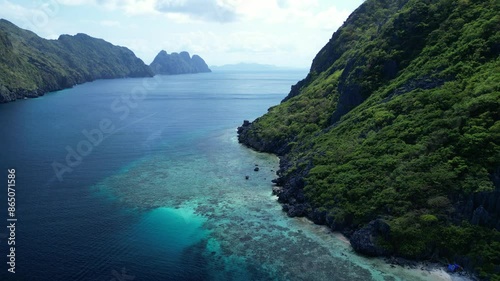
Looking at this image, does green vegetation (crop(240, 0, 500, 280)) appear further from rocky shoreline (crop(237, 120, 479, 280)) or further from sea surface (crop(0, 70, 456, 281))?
sea surface (crop(0, 70, 456, 281))

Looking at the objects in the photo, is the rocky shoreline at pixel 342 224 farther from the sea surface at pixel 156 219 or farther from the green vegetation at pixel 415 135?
the sea surface at pixel 156 219

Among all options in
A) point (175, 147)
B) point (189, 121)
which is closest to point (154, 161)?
point (175, 147)

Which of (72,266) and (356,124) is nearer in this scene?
(72,266)

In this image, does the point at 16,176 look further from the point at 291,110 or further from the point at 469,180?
the point at 469,180

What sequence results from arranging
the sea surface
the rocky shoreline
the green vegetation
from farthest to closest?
the green vegetation → the rocky shoreline → the sea surface

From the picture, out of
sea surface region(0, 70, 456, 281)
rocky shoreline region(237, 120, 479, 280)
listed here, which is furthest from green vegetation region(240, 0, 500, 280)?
sea surface region(0, 70, 456, 281)

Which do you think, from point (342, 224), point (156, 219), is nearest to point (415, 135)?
point (342, 224)
